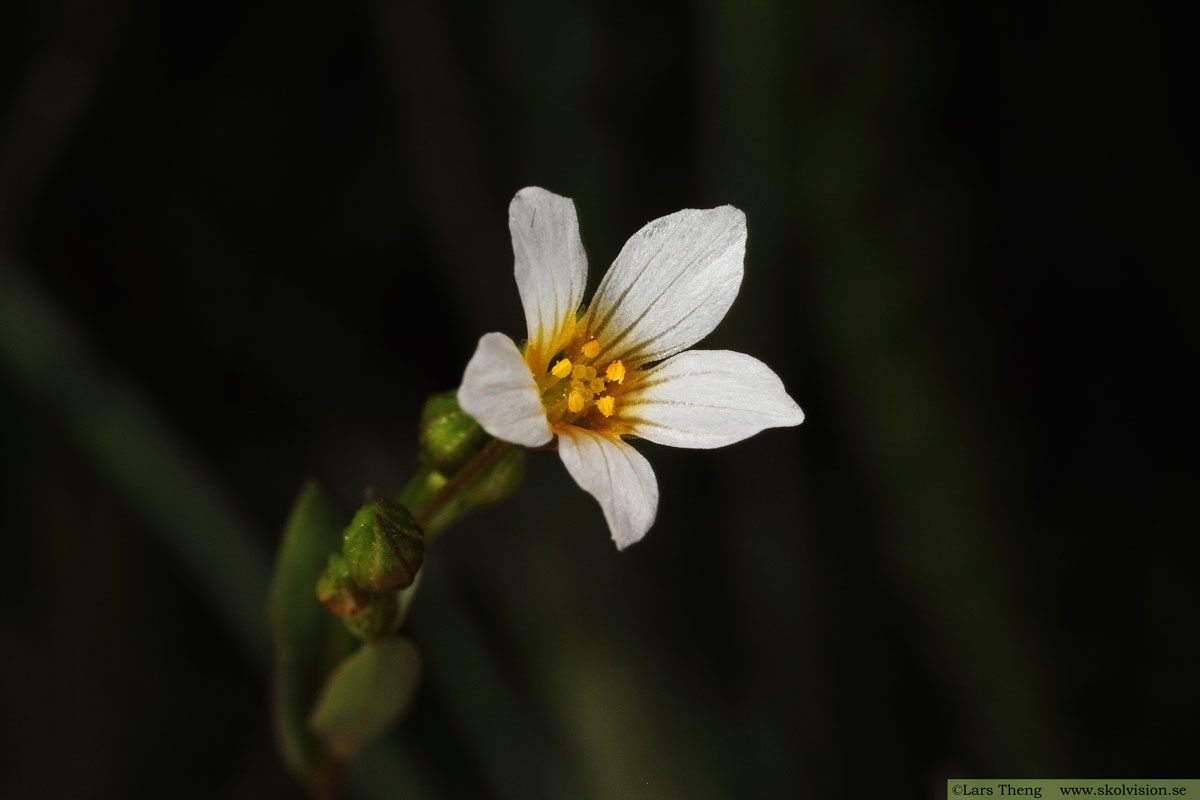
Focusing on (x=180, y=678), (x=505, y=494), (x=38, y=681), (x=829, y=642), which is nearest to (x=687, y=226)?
(x=505, y=494)

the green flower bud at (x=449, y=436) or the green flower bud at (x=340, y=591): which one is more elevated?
the green flower bud at (x=449, y=436)

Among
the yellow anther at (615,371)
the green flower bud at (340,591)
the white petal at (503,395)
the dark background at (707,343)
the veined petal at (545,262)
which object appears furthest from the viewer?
the dark background at (707,343)

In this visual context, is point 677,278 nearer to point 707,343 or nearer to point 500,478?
point 500,478

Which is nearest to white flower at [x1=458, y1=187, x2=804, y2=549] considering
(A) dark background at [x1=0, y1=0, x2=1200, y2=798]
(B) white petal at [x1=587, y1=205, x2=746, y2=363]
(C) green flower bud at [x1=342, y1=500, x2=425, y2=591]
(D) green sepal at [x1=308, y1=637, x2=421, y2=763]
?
(B) white petal at [x1=587, y1=205, x2=746, y2=363]

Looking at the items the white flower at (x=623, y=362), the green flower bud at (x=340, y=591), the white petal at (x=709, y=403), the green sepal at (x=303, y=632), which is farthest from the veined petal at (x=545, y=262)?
the green sepal at (x=303, y=632)

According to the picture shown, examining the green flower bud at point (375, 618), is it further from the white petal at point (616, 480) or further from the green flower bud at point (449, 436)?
the white petal at point (616, 480)

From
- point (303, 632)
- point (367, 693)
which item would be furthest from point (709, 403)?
point (303, 632)

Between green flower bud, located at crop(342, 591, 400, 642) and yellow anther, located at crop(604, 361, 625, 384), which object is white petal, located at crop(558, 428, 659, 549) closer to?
yellow anther, located at crop(604, 361, 625, 384)
